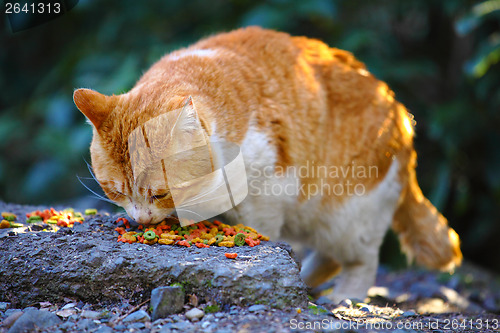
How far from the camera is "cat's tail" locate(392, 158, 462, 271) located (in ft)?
13.7

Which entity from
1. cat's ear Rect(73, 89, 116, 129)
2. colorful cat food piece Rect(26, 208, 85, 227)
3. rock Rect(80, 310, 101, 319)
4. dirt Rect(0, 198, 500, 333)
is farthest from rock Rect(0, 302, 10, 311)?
cat's ear Rect(73, 89, 116, 129)

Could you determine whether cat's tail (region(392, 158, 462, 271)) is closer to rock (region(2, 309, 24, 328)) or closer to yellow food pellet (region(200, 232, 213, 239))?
yellow food pellet (region(200, 232, 213, 239))

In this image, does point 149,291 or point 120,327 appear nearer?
point 120,327

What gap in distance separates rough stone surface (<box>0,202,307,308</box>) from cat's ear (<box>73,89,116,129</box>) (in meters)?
0.70

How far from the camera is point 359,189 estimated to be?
12.3 ft

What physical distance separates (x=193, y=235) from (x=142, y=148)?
602 millimetres

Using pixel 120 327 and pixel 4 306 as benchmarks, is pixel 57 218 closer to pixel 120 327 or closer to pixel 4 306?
pixel 4 306

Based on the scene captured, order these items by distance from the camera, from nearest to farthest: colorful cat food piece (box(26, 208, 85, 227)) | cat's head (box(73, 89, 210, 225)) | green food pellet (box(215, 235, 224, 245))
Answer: cat's head (box(73, 89, 210, 225))
green food pellet (box(215, 235, 224, 245))
colorful cat food piece (box(26, 208, 85, 227))

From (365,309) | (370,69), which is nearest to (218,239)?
(365,309)

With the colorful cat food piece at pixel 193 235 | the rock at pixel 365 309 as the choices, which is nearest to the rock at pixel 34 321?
the colorful cat food piece at pixel 193 235

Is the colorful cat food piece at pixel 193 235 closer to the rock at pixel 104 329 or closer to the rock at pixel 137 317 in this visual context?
the rock at pixel 137 317

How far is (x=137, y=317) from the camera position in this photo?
224cm

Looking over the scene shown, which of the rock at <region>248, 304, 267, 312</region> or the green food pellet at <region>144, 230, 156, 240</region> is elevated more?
the green food pellet at <region>144, 230, 156, 240</region>

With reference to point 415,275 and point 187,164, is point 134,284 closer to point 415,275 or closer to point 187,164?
point 187,164
